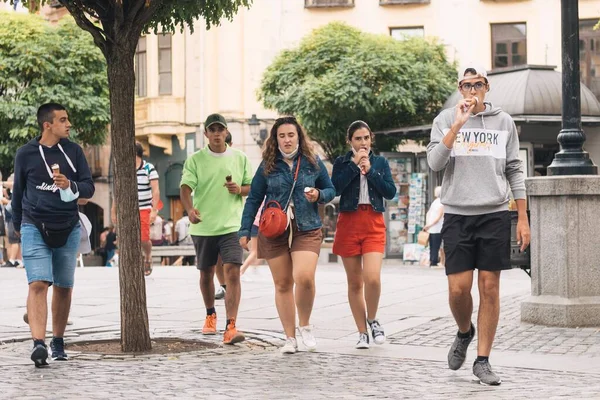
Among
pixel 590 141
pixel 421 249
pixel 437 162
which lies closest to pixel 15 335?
pixel 437 162

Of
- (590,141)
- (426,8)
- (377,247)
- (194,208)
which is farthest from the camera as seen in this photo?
(426,8)

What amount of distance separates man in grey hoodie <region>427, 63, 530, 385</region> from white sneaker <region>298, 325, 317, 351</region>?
172 cm

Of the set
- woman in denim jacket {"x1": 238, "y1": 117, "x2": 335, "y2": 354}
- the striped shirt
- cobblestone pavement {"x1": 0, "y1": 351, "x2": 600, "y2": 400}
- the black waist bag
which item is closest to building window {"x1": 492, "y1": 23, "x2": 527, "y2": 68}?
the striped shirt

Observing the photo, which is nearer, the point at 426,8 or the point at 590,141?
the point at 590,141

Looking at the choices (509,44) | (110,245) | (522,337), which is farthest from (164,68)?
(522,337)

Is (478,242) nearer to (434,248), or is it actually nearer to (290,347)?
(290,347)

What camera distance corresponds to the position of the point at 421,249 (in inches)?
1104

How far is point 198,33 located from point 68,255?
104 ft

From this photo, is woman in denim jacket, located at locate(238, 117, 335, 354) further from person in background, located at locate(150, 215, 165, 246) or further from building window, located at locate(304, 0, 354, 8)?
building window, located at locate(304, 0, 354, 8)

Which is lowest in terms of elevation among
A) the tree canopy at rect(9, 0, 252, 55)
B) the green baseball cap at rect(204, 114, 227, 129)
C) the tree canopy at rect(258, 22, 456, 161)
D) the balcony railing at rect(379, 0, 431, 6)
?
the green baseball cap at rect(204, 114, 227, 129)

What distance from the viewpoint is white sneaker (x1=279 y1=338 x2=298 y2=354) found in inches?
363

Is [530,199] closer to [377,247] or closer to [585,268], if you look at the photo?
[585,268]

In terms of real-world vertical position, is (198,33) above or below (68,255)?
above

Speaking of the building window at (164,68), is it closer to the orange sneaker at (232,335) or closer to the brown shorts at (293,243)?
the orange sneaker at (232,335)
